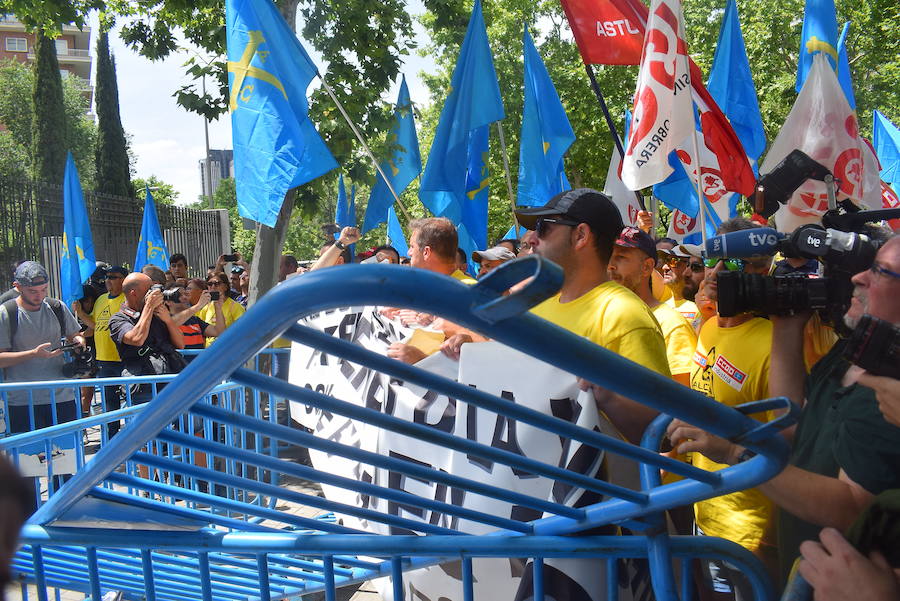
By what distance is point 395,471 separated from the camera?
1.61 metres

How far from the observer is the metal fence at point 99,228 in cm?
1248

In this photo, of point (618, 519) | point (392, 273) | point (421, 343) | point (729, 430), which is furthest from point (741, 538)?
point (392, 273)

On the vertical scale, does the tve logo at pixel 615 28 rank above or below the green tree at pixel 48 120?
below

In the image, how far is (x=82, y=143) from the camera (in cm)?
5697

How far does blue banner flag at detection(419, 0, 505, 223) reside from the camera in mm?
8695

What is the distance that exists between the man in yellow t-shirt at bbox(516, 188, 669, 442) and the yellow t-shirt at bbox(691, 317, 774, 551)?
602mm

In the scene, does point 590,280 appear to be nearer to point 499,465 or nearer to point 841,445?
point 499,465

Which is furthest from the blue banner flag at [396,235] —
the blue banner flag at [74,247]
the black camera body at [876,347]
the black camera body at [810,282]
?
the black camera body at [876,347]

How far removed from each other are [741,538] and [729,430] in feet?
7.29

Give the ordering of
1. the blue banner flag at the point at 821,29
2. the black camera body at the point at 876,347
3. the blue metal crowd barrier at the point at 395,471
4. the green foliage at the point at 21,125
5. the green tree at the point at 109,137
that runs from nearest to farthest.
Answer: the blue metal crowd barrier at the point at 395,471 < the black camera body at the point at 876,347 < the blue banner flag at the point at 821,29 < the green tree at the point at 109,137 < the green foliage at the point at 21,125

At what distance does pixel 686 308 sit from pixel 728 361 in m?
1.93

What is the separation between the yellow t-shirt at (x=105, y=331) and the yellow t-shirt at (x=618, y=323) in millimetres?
5874

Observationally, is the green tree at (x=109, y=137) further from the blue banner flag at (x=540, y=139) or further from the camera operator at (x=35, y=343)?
the camera operator at (x=35, y=343)

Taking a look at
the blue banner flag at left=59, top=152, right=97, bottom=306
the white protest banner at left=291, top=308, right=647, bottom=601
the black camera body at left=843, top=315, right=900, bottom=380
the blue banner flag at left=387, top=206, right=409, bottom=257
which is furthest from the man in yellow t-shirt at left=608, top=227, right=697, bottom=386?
the blue banner flag at left=387, top=206, right=409, bottom=257
